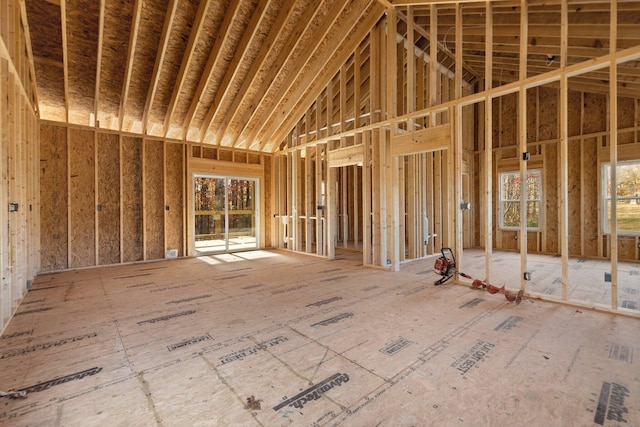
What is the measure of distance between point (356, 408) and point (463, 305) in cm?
268

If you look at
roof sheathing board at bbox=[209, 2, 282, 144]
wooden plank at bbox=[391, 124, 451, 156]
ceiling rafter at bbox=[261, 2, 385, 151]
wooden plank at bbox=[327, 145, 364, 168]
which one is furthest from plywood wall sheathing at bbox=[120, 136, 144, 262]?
wooden plank at bbox=[391, 124, 451, 156]

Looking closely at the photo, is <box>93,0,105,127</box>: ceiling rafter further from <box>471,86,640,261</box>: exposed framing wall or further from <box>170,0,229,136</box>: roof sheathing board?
<box>471,86,640,261</box>: exposed framing wall

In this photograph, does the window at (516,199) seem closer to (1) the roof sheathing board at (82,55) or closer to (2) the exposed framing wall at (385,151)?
(2) the exposed framing wall at (385,151)

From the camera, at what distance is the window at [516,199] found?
8531mm

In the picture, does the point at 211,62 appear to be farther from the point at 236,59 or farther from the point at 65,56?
the point at 65,56

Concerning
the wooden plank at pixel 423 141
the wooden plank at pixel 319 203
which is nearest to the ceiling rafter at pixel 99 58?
the wooden plank at pixel 319 203

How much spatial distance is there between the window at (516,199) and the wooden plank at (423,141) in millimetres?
4992

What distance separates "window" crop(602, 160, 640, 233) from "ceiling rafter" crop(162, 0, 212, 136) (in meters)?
9.50

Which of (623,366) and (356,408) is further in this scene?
(623,366)

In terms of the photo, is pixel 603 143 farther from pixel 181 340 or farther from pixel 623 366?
pixel 181 340

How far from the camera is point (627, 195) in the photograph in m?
6.98

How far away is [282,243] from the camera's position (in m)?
9.56

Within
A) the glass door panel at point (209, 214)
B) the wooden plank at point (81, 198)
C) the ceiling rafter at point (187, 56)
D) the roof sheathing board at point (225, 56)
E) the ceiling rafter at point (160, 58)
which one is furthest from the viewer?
the glass door panel at point (209, 214)

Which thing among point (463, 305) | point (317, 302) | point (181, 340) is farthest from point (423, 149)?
point (181, 340)
